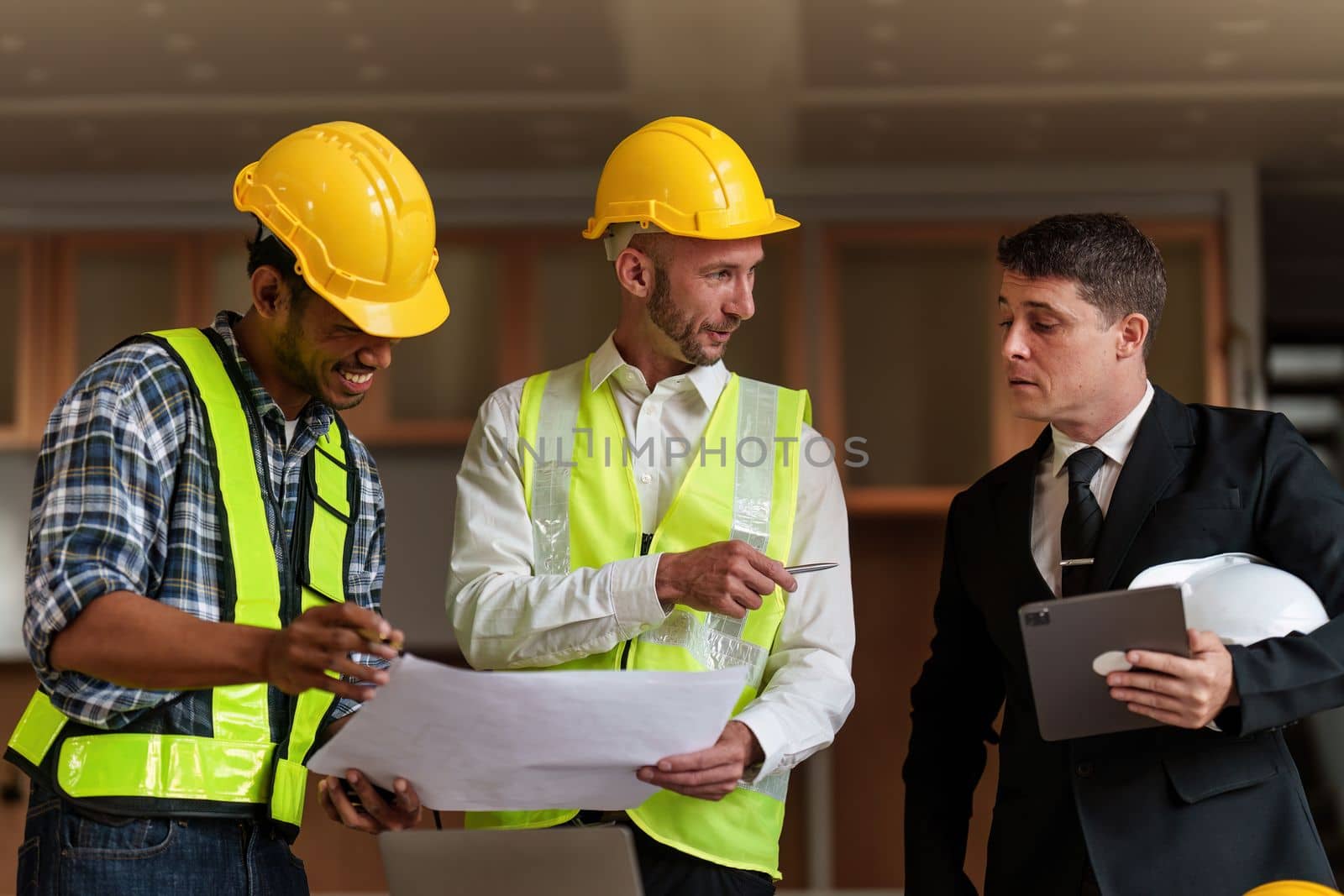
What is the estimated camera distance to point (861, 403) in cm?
539

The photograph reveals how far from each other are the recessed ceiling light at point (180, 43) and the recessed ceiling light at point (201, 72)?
0.34 ft

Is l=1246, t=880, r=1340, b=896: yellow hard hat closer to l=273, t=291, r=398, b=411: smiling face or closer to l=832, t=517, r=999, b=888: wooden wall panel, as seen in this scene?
l=273, t=291, r=398, b=411: smiling face

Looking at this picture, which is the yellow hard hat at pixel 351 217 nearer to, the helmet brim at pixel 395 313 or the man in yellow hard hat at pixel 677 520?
the helmet brim at pixel 395 313

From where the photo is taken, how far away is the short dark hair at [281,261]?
171cm

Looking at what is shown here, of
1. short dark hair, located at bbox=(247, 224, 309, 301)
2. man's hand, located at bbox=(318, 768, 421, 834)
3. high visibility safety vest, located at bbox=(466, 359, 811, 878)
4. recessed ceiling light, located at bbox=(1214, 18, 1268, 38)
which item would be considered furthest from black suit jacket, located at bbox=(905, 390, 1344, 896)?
recessed ceiling light, located at bbox=(1214, 18, 1268, 38)

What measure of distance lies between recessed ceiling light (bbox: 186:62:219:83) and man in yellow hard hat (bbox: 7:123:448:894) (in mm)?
2896

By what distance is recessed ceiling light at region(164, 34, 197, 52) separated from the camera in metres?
4.21

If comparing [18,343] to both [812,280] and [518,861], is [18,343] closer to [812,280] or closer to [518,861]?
[812,280]

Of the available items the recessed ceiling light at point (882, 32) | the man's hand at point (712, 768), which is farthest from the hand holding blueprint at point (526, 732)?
the recessed ceiling light at point (882, 32)

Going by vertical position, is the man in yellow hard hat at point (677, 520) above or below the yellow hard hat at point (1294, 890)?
above

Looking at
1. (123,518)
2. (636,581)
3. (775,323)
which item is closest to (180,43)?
(775,323)

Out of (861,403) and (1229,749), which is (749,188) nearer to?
(1229,749)

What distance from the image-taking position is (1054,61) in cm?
447

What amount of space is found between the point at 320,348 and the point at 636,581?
0.50 m
